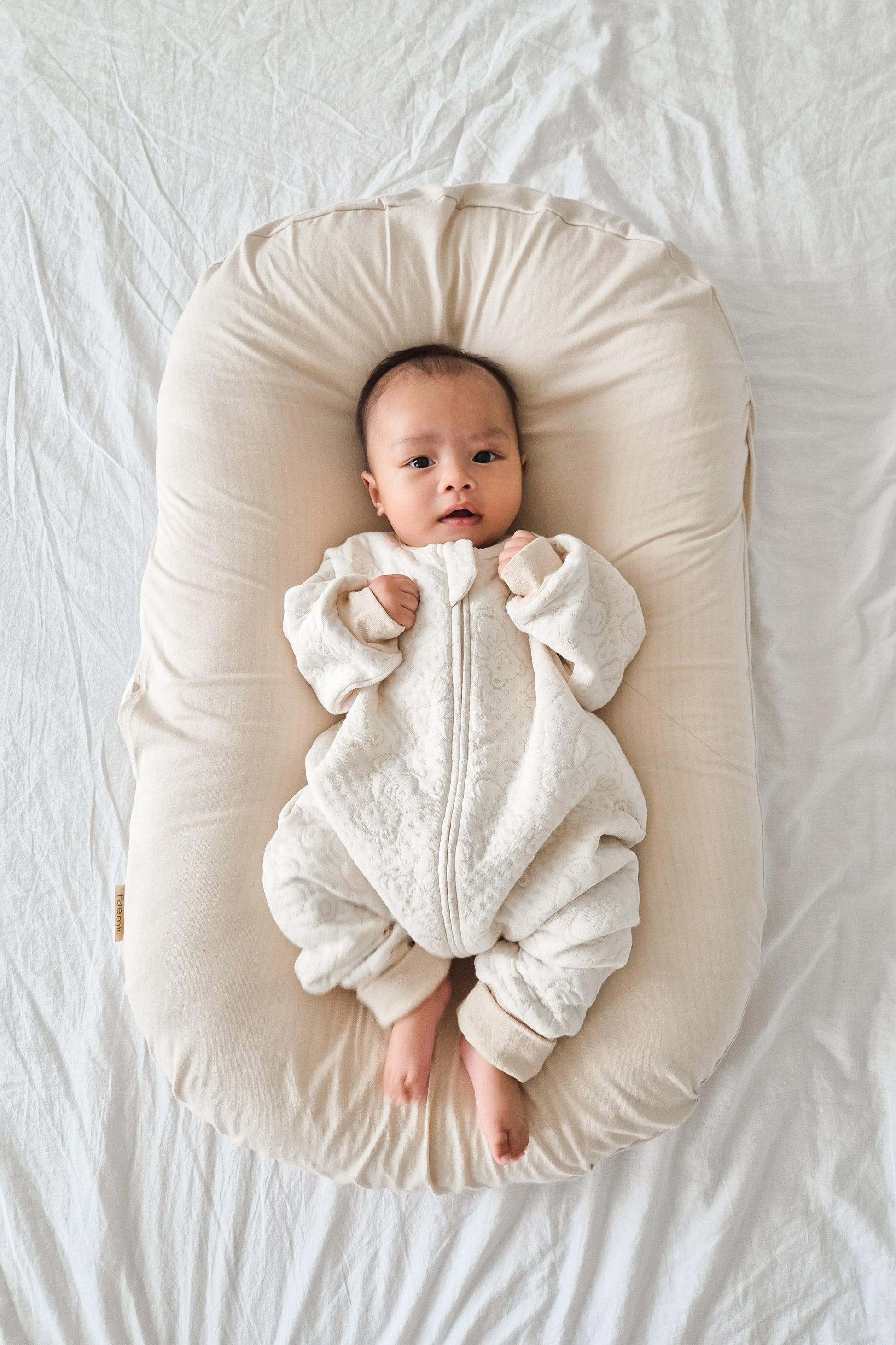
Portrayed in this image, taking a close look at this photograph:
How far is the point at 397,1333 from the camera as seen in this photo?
137 cm

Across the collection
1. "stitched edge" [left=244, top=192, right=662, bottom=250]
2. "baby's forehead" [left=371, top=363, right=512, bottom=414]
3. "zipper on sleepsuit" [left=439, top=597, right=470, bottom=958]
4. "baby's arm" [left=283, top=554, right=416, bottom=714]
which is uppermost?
"stitched edge" [left=244, top=192, right=662, bottom=250]

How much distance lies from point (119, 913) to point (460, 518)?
2.44 ft

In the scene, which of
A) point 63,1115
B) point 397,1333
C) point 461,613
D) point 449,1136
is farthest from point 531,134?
point 397,1333

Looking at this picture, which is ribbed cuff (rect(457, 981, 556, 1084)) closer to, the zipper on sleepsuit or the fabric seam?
the zipper on sleepsuit

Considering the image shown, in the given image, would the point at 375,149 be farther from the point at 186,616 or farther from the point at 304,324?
the point at 186,616

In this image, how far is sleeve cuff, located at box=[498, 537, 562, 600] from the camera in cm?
130

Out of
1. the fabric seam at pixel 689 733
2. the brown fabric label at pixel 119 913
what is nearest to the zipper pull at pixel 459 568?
the fabric seam at pixel 689 733

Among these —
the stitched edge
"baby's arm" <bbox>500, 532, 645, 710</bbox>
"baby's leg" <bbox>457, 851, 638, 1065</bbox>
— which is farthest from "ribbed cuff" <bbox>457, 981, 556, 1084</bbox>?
the stitched edge

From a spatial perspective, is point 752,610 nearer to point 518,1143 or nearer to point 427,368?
point 427,368

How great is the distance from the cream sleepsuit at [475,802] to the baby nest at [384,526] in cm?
7

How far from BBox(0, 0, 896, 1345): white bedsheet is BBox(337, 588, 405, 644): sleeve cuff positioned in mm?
489

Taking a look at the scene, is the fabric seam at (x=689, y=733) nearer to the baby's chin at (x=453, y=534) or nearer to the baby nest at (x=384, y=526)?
the baby nest at (x=384, y=526)

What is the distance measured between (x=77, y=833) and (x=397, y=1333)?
0.87m

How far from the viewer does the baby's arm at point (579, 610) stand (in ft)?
4.19
